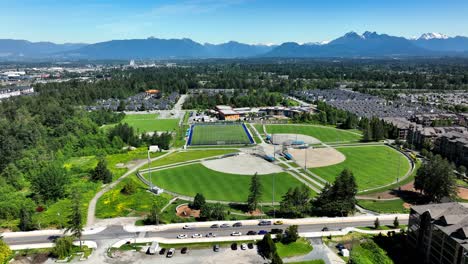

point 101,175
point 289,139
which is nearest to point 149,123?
point 289,139

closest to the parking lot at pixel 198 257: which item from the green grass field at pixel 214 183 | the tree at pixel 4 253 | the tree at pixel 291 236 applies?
the tree at pixel 291 236

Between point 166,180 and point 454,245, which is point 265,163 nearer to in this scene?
→ point 166,180

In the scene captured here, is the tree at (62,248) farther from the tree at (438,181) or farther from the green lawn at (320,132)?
the green lawn at (320,132)

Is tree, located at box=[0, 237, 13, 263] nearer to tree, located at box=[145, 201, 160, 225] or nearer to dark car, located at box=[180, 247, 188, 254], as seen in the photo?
tree, located at box=[145, 201, 160, 225]

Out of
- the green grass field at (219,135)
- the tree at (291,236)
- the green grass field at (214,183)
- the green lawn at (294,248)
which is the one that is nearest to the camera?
the green lawn at (294,248)

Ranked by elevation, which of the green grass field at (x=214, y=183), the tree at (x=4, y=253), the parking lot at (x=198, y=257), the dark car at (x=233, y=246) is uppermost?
the tree at (x=4, y=253)

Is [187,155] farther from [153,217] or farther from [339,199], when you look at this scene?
[339,199]

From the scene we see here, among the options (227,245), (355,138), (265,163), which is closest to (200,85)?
(355,138)

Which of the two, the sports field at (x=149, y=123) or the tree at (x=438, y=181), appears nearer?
the tree at (x=438, y=181)
